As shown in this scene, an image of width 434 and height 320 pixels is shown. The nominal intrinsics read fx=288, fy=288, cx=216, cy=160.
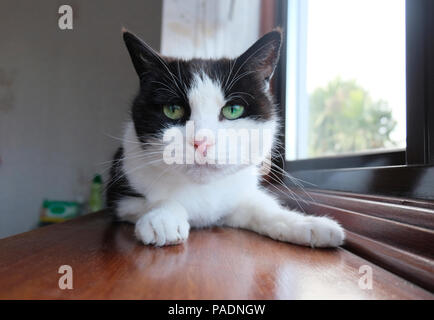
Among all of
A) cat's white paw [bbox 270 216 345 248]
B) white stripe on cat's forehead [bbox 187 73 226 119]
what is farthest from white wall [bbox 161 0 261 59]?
cat's white paw [bbox 270 216 345 248]

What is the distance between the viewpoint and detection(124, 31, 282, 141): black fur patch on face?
810 mm

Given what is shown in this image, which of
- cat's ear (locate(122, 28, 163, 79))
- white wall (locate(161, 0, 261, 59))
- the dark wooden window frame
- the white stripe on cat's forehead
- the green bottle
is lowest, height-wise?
the green bottle

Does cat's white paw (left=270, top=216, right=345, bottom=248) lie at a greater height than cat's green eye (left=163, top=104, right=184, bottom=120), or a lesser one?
lesser

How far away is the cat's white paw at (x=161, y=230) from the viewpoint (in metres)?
0.65

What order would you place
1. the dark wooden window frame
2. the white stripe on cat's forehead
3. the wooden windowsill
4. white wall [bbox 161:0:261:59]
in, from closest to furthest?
1. the wooden windowsill
2. the dark wooden window frame
3. the white stripe on cat's forehead
4. white wall [bbox 161:0:261:59]

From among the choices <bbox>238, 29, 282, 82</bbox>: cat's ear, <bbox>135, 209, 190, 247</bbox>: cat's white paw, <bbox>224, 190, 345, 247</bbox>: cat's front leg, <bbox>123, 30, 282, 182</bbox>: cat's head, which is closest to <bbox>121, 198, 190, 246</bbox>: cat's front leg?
<bbox>135, 209, 190, 247</bbox>: cat's white paw

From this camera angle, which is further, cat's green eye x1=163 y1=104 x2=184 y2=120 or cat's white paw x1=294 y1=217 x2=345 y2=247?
cat's green eye x1=163 y1=104 x2=184 y2=120

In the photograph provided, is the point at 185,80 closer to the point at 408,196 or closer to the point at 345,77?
the point at 408,196

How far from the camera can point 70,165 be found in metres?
2.25

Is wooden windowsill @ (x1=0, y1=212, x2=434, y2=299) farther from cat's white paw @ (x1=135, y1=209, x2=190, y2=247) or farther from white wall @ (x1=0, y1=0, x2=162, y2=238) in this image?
white wall @ (x1=0, y1=0, x2=162, y2=238)

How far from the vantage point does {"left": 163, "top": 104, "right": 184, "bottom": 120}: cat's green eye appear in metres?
0.80

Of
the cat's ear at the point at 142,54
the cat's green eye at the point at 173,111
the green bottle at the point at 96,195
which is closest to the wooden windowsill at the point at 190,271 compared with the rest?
the cat's green eye at the point at 173,111

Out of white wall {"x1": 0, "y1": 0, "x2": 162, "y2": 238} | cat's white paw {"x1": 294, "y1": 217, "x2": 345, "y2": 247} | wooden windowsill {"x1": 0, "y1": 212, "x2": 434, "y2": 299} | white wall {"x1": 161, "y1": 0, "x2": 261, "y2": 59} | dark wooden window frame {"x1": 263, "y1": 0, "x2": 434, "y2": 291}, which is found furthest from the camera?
white wall {"x1": 0, "y1": 0, "x2": 162, "y2": 238}

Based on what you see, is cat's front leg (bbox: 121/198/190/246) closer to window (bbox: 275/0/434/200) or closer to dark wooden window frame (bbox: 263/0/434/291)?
dark wooden window frame (bbox: 263/0/434/291)
